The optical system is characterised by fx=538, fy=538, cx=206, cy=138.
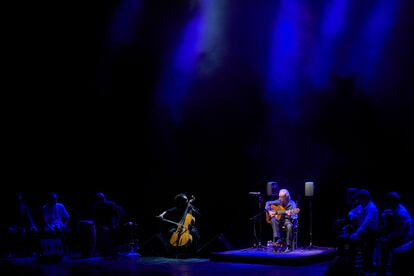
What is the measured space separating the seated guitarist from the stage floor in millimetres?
266

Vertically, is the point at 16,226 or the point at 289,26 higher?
the point at 289,26

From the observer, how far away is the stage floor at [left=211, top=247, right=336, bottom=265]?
893 centimetres

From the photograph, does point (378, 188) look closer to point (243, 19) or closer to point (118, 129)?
point (243, 19)

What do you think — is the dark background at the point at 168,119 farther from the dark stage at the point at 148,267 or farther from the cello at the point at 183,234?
the dark stage at the point at 148,267

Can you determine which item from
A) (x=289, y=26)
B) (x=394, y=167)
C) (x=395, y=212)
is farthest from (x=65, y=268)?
(x=289, y=26)

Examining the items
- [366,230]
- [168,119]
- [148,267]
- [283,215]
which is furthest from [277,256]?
[168,119]

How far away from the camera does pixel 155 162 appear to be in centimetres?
1326

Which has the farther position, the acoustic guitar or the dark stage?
the acoustic guitar

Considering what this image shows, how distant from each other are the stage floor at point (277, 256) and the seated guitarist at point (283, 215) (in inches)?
10.5

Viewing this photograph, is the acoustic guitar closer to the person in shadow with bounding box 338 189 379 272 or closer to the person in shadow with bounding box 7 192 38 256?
the person in shadow with bounding box 338 189 379 272

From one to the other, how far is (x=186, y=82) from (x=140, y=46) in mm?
1486

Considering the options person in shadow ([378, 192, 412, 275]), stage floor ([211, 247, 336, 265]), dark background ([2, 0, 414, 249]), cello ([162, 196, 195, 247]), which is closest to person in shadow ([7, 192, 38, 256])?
dark background ([2, 0, 414, 249])

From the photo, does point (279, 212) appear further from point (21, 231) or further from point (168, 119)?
point (21, 231)

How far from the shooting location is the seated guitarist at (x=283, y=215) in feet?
32.3
